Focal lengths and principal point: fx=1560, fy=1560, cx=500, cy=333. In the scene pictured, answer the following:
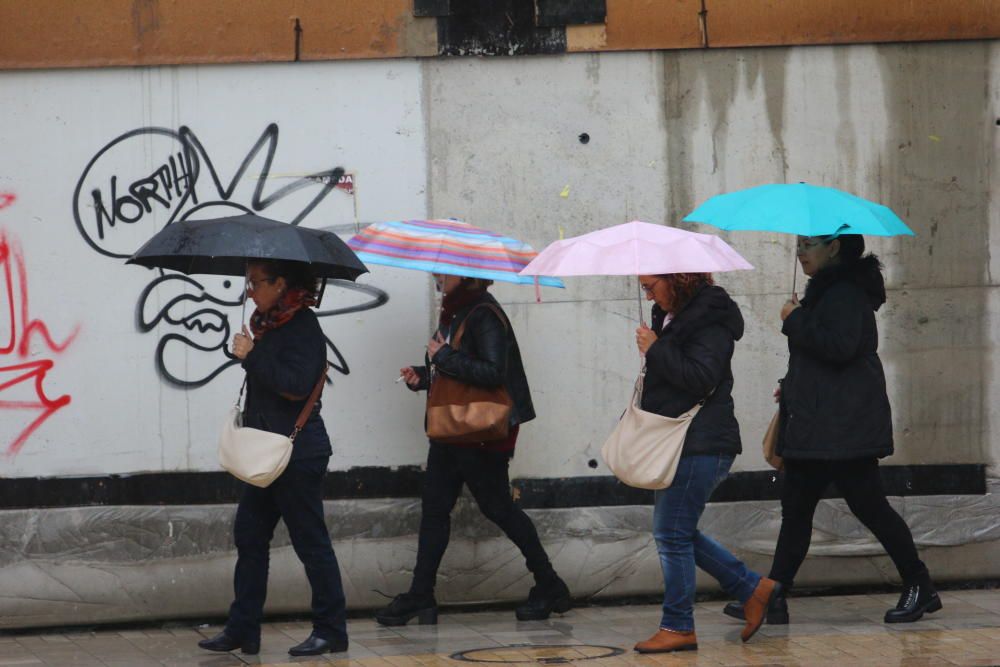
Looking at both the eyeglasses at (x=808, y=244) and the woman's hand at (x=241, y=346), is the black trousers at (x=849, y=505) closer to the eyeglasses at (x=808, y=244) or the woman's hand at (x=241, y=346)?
the eyeglasses at (x=808, y=244)

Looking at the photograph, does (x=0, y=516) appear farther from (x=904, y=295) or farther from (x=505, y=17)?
(x=904, y=295)

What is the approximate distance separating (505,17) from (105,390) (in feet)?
8.76

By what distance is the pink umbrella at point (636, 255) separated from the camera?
6117mm

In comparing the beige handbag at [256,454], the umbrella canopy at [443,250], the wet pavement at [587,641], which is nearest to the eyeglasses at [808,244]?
the umbrella canopy at [443,250]

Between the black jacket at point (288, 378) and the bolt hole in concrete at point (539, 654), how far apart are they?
3.54 ft

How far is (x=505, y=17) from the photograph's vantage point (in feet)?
25.3

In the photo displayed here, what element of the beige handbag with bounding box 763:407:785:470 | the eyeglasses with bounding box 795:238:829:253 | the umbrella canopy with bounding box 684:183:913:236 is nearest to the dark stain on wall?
the umbrella canopy with bounding box 684:183:913:236

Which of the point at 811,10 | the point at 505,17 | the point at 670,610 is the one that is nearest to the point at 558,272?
the point at 670,610

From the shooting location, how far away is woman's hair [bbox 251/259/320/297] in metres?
6.40

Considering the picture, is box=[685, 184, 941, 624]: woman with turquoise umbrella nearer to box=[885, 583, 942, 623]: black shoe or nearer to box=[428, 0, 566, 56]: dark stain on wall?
box=[885, 583, 942, 623]: black shoe

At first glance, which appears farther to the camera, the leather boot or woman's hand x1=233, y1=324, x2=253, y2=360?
the leather boot

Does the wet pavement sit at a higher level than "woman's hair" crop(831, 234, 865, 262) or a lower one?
lower

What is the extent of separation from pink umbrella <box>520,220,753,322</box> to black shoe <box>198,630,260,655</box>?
1.99m

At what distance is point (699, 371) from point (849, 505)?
127cm
